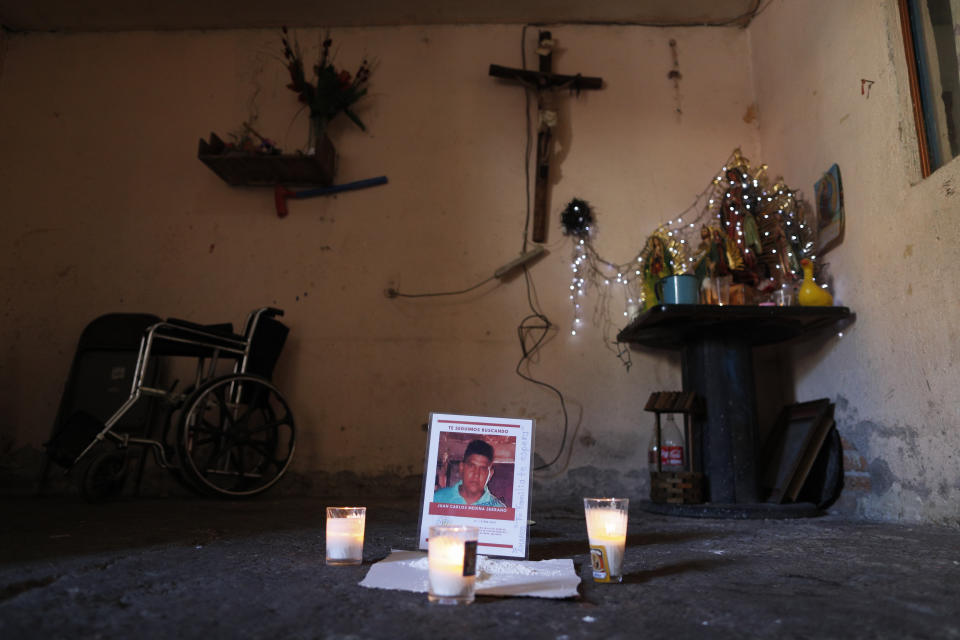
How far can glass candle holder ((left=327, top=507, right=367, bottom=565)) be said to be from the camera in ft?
4.57

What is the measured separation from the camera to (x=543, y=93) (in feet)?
12.6

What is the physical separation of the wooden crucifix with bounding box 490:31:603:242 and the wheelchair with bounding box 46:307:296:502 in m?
1.64

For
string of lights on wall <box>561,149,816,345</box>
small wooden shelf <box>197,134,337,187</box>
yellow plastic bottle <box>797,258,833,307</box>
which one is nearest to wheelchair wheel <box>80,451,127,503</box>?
small wooden shelf <box>197,134,337,187</box>

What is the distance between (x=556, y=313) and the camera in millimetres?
3592

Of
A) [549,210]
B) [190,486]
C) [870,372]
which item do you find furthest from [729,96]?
[190,486]

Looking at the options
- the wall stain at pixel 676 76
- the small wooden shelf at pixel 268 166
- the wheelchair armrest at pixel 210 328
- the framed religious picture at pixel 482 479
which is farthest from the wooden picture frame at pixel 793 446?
the small wooden shelf at pixel 268 166

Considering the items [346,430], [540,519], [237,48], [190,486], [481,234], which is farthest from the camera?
[237,48]

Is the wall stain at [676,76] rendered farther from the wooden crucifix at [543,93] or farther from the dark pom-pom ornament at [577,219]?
the dark pom-pom ornament at [577,219]

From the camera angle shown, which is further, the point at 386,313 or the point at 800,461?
the point at 386,313

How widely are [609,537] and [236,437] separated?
2183mm

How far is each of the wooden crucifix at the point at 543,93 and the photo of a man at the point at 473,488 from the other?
2.38 m

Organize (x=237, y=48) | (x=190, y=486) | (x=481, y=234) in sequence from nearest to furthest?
1. (x=190, y=486)
2. (x=481, y=234)
3. (x=237, y=48)

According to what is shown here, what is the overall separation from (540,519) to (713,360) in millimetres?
1090

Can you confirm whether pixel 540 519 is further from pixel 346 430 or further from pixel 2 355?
pixel 2 355
